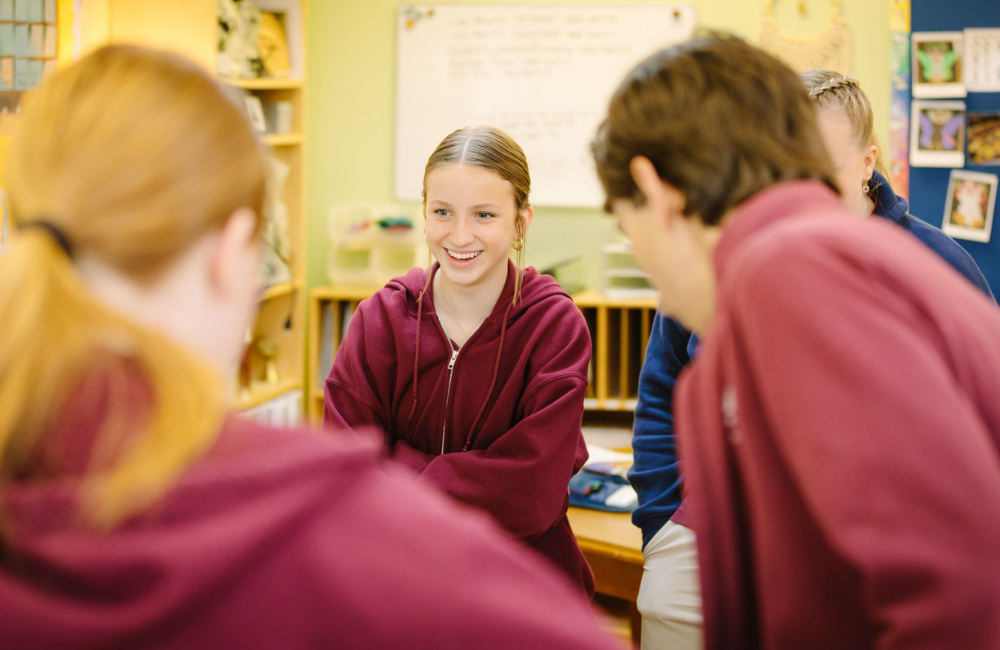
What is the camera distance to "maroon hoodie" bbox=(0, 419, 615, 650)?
53 centimetres

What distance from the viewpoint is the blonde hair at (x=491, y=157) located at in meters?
1.64

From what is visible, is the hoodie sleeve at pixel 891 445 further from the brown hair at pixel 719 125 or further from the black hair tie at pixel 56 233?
the black hair tie at pixel 56 233

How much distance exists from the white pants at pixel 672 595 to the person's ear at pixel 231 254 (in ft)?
Answer: 3.60

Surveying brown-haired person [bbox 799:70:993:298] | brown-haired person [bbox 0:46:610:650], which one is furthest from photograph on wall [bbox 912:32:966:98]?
brown-haired person [bbox 0:46:610:650]

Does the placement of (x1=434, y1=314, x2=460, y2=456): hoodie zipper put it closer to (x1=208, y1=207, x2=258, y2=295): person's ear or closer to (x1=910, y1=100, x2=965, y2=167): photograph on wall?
(x1=208, y1=207, x2=258, y2=295): person's ear

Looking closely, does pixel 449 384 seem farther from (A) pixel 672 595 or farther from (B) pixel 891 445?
(B) pixel 891 445

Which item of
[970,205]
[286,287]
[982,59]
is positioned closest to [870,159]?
[970,205]

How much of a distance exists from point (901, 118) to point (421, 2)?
219cm

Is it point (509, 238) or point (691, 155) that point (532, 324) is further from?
point (691, 155)

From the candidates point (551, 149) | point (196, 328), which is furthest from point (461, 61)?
point (196, 328)

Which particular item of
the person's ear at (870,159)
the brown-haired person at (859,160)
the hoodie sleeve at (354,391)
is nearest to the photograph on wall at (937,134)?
the brown-haired person at (859,160)

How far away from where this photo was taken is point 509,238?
5.53ft

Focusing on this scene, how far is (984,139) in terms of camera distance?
11.5ft

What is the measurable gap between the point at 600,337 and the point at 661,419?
1763mm
